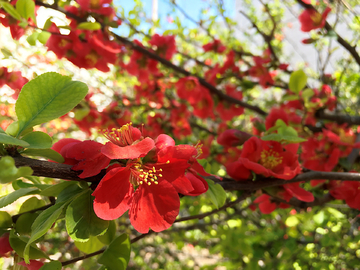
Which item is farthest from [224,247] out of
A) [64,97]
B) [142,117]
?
[142,117]

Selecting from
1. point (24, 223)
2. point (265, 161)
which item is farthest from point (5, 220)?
point (265, 161)

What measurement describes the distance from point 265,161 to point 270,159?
0.05ft

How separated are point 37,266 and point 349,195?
0.69 m

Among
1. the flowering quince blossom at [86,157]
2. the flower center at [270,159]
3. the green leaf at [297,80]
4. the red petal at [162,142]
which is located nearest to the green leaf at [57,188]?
the flowering quince blossom at [86,157]

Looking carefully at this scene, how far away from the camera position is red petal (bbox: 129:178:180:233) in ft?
1.18

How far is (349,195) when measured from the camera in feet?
2.09

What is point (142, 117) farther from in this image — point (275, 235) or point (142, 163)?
point (142, 163)

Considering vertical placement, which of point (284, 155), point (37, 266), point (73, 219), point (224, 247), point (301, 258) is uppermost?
point (284, 155)

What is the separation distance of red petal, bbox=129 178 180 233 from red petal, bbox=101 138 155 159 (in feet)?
0.22

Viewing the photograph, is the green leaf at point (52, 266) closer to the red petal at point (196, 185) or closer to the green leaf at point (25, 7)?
the red petal at point (196, 185)

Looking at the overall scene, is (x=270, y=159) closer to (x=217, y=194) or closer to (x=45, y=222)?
(x=217, y=194)

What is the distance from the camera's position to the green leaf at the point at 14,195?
14.3 inches

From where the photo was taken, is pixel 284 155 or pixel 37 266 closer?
pixel 37 266

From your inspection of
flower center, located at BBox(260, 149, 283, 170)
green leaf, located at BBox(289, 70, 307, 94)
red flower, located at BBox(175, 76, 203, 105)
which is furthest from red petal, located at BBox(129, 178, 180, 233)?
red flower, located at BBox(175, 76, 203, 105)
